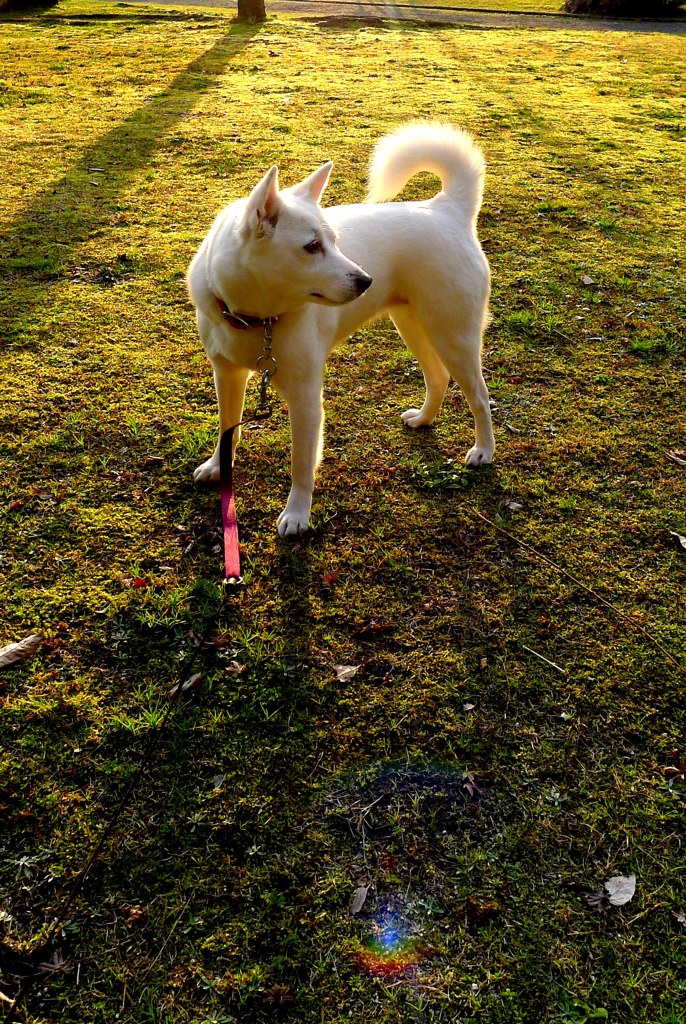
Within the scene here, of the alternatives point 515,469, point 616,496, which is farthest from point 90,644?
point 616,496

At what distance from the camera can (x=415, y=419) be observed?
162 inches

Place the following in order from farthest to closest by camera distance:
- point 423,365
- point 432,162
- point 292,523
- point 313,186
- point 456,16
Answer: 1. point 456,16
2. point 423,365
3. point 432,162
4. point 292,523
5. point 313,186

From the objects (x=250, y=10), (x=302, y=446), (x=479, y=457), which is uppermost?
(x=250, y=10)

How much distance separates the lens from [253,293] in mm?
2721

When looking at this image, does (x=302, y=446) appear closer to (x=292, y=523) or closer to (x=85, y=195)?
(x=292, y=523)

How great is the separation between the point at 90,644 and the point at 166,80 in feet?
36.6

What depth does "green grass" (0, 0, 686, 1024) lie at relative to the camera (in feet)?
6.28

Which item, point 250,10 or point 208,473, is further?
point 250,10

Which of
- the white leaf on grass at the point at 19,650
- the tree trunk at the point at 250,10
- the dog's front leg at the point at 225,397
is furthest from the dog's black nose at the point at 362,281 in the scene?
the tree trunk at the point at 250,10

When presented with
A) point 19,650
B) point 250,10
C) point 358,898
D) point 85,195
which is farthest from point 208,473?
point 250,10

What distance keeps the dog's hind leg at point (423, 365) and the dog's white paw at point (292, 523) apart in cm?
109

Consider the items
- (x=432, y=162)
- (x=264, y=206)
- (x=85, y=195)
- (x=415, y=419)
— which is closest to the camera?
(x=264, y=206)

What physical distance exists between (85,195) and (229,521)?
16.7ft

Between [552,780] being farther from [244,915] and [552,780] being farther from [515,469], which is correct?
[515,469]
